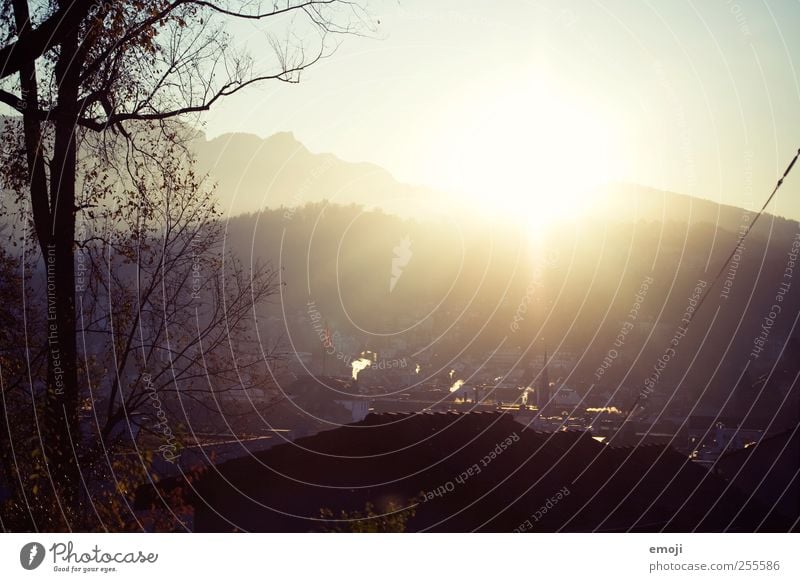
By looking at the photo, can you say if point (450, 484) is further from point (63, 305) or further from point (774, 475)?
point (774, 475)

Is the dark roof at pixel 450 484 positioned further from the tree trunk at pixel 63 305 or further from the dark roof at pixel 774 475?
the tree trunk at pixel 63 305

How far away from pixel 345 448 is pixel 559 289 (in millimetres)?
44584

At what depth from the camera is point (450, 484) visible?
15.8m

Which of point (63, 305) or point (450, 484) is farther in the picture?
point (450, 484)

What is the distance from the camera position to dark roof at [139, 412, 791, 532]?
48.6ft

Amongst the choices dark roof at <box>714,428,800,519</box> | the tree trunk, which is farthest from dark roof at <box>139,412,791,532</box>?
the tree trunk

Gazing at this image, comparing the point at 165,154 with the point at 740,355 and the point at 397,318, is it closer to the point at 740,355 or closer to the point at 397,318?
the point at 397,318

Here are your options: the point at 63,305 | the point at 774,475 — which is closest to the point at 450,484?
the point at 63,305

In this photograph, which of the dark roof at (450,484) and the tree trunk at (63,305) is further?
the dark roof at (450,484)

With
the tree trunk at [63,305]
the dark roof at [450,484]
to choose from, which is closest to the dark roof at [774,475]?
the dark roof at [450,484]

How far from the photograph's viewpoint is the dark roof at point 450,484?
48.6ft

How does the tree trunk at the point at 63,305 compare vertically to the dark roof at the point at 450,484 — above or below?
above
